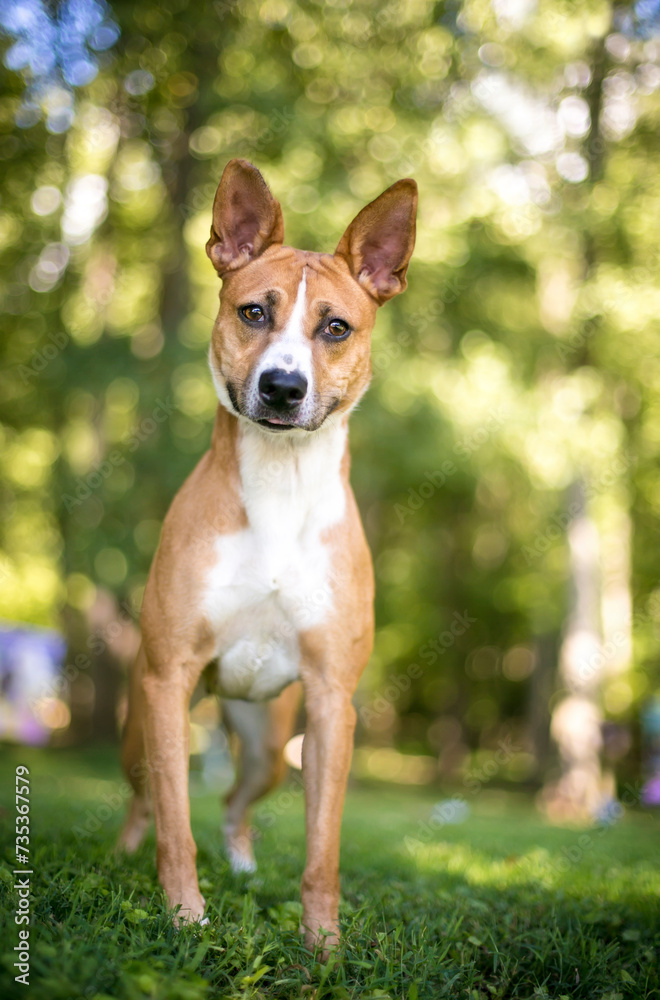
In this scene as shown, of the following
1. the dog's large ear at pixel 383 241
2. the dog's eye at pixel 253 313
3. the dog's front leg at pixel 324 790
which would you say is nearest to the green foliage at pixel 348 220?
the dog's large ear at pixel 383 241

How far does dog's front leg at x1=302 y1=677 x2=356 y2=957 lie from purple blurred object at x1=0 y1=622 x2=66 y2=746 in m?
12.6

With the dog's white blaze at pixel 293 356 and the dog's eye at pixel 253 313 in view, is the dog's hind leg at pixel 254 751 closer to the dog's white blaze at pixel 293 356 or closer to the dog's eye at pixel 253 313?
the dog's white blaze at pixel 293 356

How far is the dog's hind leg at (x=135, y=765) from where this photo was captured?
3941mm

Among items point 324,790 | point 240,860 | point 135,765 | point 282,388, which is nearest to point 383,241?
point 282,388

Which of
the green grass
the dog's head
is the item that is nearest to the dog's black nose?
the dog's head

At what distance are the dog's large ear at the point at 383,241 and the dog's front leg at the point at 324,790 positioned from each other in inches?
73.0

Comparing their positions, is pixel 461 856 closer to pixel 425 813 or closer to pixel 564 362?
pixel 425 813

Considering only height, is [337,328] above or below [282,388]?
above

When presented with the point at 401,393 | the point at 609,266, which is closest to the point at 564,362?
the point at 609,266

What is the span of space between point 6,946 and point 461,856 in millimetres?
3613

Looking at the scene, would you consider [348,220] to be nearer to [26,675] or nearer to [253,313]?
[253,313]

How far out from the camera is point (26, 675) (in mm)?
24500

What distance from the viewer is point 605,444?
38.2ft

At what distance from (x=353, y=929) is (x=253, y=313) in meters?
2.39
